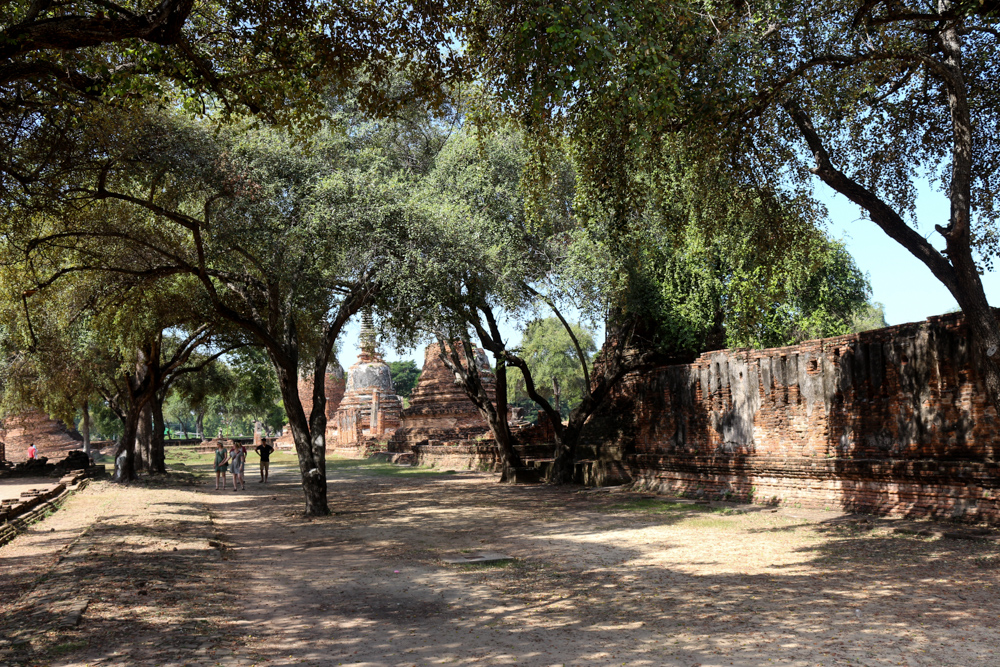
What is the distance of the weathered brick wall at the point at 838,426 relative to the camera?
9867 millimetres

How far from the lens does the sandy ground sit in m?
5.12

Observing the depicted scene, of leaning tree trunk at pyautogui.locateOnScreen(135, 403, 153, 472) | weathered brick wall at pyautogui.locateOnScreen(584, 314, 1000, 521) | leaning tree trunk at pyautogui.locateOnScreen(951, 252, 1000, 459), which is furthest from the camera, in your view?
leaning tree trunk at pyautogui.locateOnScreen(135, 403, 153, 472)

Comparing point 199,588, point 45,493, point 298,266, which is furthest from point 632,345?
point 199,588

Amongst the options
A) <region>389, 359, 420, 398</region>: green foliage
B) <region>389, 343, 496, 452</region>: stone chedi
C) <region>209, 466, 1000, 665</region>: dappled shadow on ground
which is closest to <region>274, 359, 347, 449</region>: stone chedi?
<region>389, 343, 496, 452</region>: stone chedi

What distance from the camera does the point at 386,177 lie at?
1488 cm

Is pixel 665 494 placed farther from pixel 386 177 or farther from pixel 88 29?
pixel 88 29

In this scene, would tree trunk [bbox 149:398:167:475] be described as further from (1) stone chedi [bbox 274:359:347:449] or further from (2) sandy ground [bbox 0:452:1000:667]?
(1) stone chedi [bbox 274:359:347:449]

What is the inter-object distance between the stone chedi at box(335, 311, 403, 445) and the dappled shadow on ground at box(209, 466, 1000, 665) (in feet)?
94.1

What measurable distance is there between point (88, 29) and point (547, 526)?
858 centimetres

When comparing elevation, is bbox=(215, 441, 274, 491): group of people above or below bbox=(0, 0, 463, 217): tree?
below

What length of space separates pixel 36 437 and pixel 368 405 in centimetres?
1512

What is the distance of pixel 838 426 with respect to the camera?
38.8 ft

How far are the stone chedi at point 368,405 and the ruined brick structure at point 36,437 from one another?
41.2ft

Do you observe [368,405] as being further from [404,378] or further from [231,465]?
[404,378]
